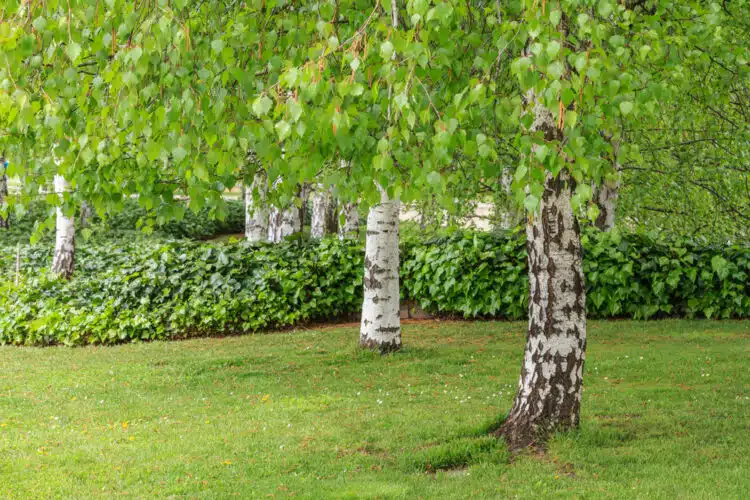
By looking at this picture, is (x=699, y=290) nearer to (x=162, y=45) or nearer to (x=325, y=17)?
(x=325, y=17)

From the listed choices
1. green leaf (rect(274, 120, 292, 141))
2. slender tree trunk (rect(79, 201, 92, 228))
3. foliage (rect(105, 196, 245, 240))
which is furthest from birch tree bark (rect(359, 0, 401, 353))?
foliage (rect(105, 196, 245, 240))

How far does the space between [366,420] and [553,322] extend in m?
2.30

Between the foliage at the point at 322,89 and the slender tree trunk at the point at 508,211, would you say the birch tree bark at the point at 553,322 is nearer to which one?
the foliage at the point at 322,89

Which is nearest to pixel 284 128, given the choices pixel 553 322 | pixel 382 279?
pixel 553 322

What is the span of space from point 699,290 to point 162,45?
1094 cm

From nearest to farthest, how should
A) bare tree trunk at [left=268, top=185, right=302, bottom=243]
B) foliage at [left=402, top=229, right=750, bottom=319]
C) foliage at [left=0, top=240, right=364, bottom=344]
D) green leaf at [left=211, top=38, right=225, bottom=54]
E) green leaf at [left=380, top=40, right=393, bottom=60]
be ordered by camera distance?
green leaf at [left=380, top=40, right=393, bottom=60] < green leaf at [left=211, top=38, right=225, bottom=54] < foliage at [left=402, top=229, right=750, bottom=319] < foliage at [left=0, top=240, right=364, bottom=344] < bare tree trunk at [left=268, top=185, right=302, bottom=243]

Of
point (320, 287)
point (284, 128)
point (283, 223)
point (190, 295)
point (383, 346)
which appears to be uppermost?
point (283, 223)

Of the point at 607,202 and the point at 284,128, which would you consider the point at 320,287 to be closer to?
the point at 607,202

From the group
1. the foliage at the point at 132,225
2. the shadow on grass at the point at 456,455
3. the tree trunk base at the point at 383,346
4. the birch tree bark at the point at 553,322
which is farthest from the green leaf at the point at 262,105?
the foliage at the point at 132,225

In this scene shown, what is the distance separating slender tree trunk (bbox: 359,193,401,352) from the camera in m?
10.8

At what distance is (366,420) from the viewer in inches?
305

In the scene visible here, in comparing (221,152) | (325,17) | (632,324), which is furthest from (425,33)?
(632,324)

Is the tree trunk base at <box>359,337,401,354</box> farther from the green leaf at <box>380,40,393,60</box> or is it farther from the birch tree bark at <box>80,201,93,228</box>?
the birch tree bark at <box>80,201,93,228</box>

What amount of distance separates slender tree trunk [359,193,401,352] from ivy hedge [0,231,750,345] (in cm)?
257
